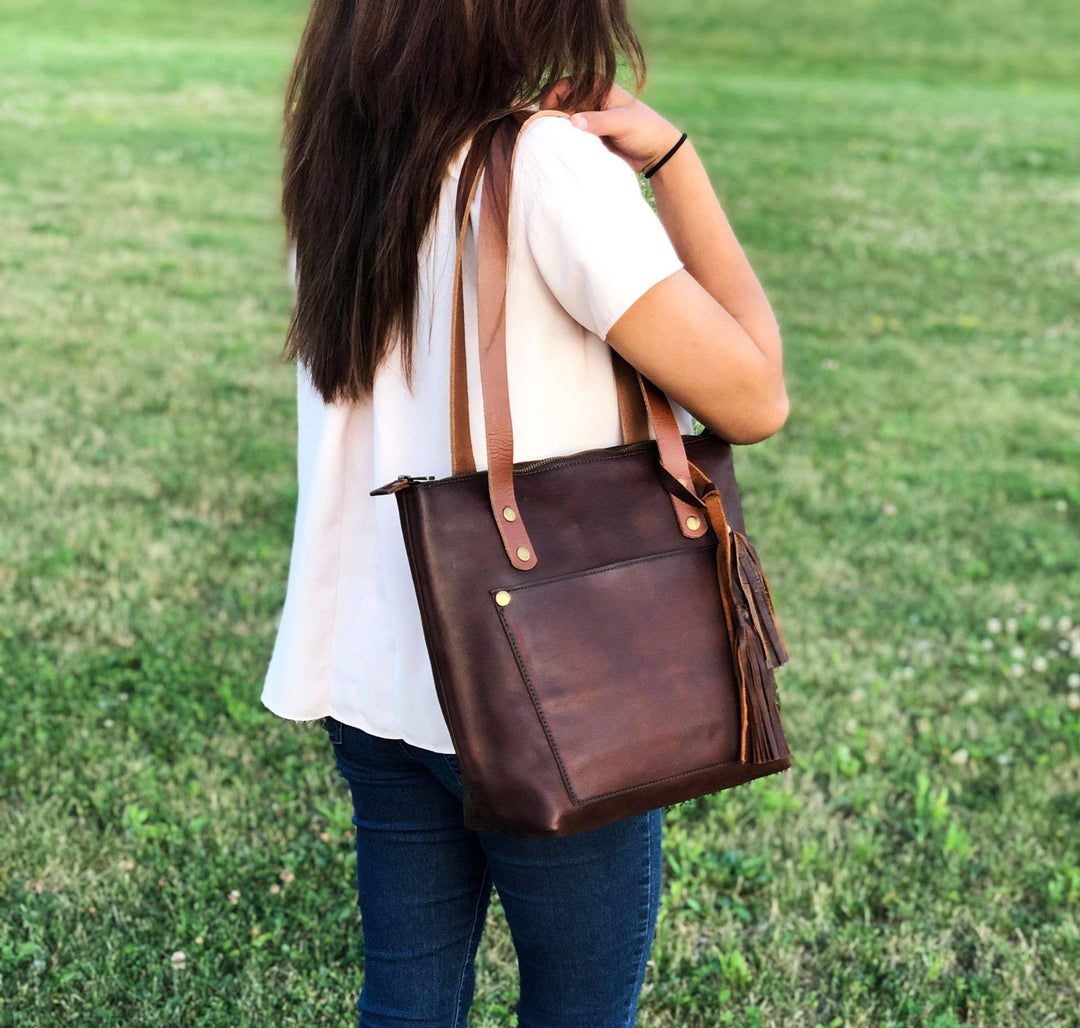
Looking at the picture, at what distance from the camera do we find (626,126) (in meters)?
1.59

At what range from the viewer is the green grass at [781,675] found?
10.1 feet

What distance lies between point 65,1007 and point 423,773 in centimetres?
160

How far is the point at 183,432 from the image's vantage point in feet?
21.3

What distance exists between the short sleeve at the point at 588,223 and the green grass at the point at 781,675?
2.06 metres

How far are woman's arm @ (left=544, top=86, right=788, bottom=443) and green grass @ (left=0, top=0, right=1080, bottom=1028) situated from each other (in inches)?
74.7

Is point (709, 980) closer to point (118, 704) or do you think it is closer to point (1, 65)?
point (118, 704)

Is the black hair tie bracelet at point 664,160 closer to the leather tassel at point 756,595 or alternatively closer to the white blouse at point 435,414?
the white blouse at point 435,414

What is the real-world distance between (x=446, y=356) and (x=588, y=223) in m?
0.28

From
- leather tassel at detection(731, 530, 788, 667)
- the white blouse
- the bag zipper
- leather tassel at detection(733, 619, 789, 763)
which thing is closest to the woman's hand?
the white blouse

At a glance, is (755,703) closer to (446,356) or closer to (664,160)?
(446,356)

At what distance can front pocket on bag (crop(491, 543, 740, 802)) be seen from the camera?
151cm

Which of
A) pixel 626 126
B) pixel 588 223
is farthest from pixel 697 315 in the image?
pixel 626 126

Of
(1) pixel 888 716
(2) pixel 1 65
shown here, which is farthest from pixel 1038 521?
(2) pixel 1 65

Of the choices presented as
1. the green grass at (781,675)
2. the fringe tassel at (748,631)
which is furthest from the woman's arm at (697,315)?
the green grass at (781,675)
